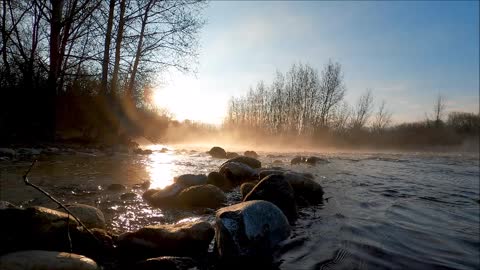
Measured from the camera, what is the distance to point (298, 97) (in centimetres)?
4384

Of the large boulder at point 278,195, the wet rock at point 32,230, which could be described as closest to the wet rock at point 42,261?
the wet rock at point 32,230

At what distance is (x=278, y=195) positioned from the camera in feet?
13.8

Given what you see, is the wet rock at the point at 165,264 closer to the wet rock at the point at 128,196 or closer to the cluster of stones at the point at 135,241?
the cluster of stones at the point at 135,241

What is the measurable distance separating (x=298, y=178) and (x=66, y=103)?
1170 cm

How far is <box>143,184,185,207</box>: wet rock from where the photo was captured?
4.51 meters

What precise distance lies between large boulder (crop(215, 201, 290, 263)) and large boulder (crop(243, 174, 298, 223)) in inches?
33.2

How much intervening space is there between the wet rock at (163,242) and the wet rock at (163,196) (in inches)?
62.9

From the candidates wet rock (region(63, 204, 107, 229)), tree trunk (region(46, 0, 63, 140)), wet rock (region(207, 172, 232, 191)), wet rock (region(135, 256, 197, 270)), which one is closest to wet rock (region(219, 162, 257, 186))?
wet rock (region(207, 172, 232, 191))

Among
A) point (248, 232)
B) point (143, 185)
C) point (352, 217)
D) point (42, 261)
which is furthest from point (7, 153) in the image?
point (352, 217)

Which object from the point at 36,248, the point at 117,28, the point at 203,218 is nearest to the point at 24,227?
the point at 36,248

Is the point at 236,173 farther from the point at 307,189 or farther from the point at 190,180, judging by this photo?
the point at 307,189

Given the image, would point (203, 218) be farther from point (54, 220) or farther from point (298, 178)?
point (298, 178)

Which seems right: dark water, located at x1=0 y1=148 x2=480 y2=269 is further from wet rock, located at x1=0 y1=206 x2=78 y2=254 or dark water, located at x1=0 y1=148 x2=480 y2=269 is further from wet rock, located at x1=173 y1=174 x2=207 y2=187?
wet rock, located at x1=0 y1=206 x2=78 y2=254

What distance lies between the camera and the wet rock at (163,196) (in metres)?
4.51
